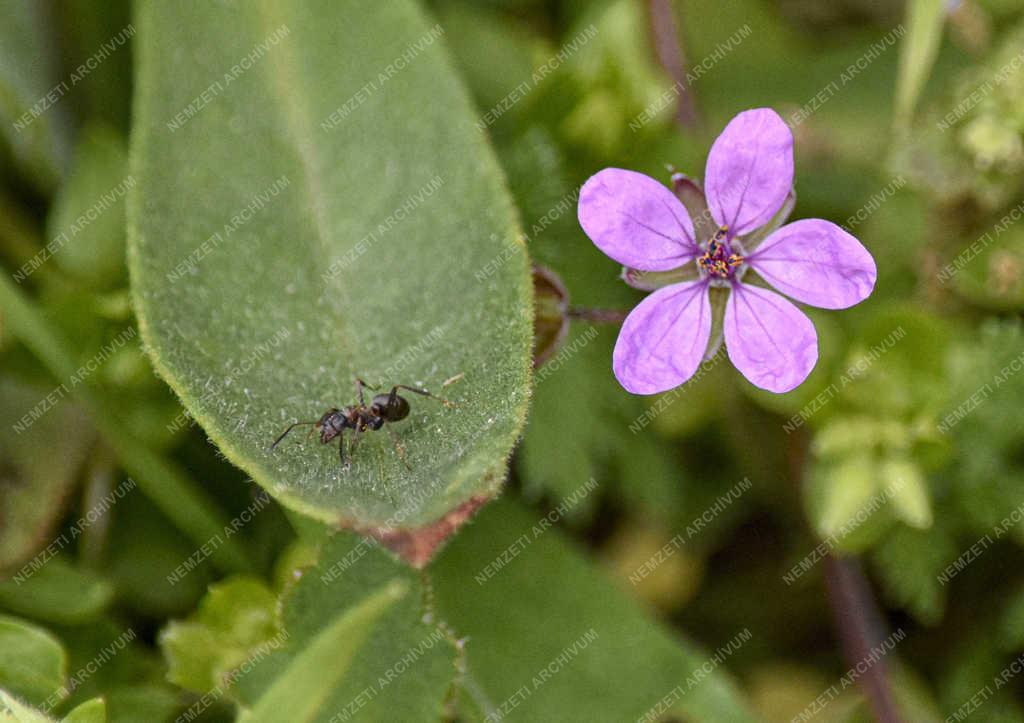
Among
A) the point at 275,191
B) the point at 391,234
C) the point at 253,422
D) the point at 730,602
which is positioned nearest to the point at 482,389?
the point at 253,422

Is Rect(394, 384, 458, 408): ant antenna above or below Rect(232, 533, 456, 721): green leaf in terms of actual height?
above

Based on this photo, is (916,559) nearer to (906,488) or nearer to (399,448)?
(906,488)

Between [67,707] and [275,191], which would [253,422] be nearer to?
[275,191]

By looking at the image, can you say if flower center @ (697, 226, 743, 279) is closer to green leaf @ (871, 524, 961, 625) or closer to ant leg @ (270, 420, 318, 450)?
ant leg @ (270, 420, 318, 450)

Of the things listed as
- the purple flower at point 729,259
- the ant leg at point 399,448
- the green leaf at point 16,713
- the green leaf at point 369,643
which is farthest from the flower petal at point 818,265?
the green leaf at point 16,713

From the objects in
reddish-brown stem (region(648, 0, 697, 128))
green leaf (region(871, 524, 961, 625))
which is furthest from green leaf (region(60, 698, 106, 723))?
reddish-brown stem (region(648, 0, 697, 128))
